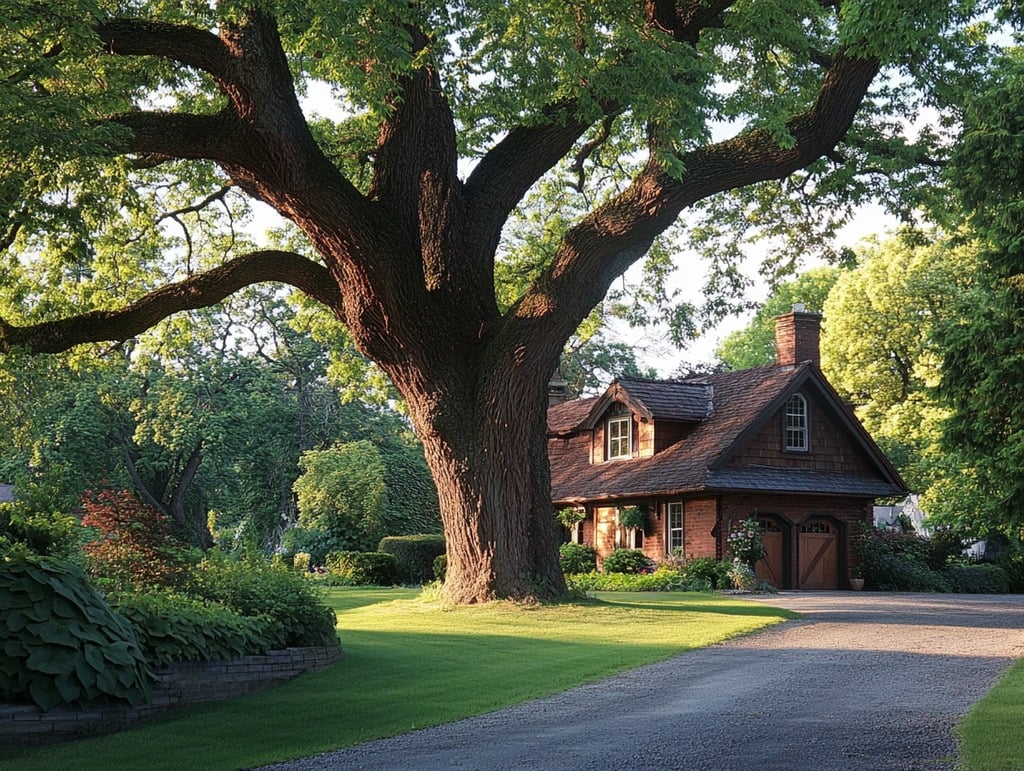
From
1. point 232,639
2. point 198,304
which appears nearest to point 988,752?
point 232,639

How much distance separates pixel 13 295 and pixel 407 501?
2324 centimetres

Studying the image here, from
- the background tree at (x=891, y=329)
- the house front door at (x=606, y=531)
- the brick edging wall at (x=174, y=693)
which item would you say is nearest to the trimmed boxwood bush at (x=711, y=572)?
the house front door at (x=606, y=531)

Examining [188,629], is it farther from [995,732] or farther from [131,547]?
[995,732]

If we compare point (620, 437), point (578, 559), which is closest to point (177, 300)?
point (578, 559)

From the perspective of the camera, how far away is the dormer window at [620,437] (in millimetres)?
37500

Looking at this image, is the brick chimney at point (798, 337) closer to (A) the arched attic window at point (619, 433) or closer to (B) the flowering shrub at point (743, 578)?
(A) the arched attic window at point (619, 433)

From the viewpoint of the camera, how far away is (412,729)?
9.68 meters

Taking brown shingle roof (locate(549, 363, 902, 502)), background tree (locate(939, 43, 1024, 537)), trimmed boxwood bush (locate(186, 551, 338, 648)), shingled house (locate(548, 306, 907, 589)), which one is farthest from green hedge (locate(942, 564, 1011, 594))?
trimmed boxwood bush (locate(186, 551, 338, 648))

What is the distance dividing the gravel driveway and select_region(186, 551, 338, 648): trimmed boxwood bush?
3.06 m

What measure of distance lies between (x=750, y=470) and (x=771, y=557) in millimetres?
2613

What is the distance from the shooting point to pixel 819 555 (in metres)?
34.3

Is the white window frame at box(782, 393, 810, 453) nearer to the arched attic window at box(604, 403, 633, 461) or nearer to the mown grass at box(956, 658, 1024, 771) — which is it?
the arched attic window at box(604, 403, 633, 461)

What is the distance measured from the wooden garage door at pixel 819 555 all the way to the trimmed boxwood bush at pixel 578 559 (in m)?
6.47

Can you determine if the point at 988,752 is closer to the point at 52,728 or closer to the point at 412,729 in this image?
the point at 412,729
